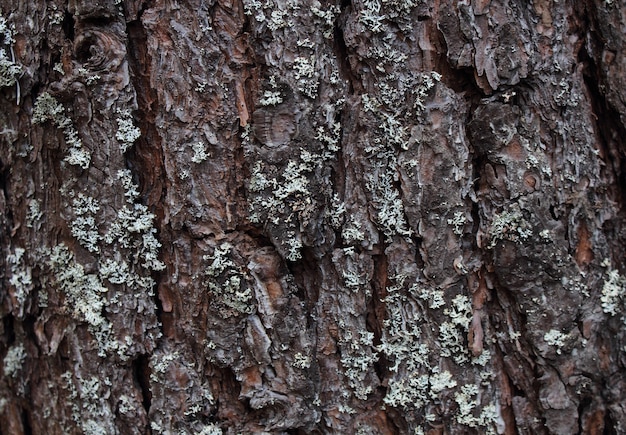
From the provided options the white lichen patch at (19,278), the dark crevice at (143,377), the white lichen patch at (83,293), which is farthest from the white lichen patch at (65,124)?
the dark crevice at (143,377)

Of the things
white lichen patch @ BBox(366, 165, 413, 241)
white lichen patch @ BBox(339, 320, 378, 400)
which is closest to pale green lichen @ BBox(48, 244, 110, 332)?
white lichen patch @ BBox(339, 320, 378, 400)

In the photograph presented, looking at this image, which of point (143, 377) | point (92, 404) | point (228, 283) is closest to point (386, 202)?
point (228, 283)

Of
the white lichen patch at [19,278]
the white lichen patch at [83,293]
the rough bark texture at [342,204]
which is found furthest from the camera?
the white lichen patch at [19,278]

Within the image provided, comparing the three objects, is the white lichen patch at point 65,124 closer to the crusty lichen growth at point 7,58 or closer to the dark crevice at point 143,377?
the crusty lichen growth at point 7,58

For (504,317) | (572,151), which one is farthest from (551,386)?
(572,151)

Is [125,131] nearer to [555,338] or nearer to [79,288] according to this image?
[79,288]

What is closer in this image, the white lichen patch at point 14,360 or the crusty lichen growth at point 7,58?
the crusty lichen growth at point 7,58

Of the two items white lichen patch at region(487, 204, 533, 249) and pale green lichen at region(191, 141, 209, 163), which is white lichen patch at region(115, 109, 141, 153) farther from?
white lichen patch at region(487, 204, 533, 249)
